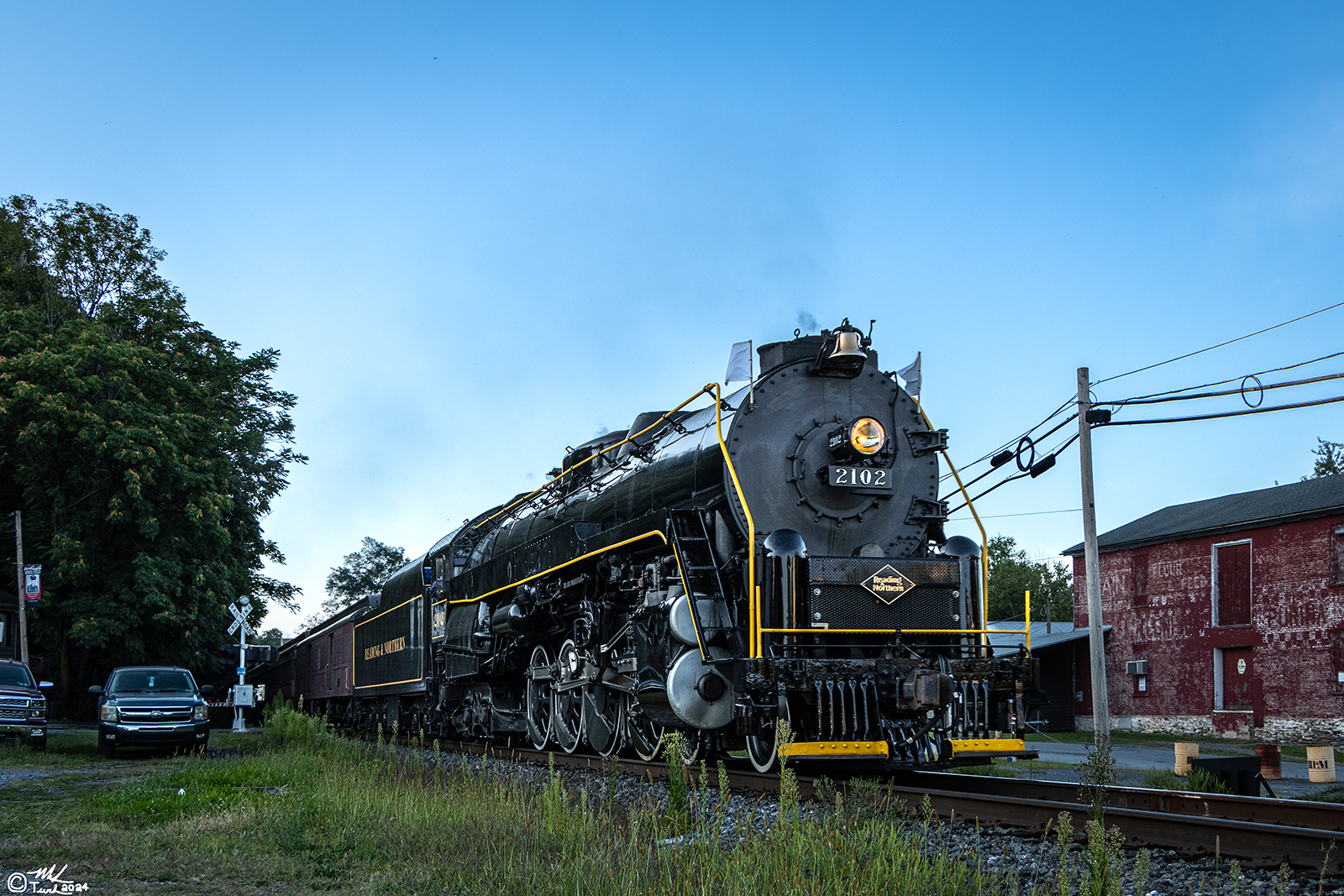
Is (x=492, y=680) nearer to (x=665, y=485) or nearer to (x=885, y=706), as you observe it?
(x=665, y=485)

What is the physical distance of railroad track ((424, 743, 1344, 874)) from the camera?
544 centimetres

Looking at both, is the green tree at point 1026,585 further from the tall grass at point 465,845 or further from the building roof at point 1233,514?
the tall grass at point 465,845

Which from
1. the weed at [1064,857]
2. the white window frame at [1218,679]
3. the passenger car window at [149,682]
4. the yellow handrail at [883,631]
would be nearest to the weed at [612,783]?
the yellow handrail at [883,631]

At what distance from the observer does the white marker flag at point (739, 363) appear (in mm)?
10500

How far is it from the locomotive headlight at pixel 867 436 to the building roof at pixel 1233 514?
20.3m

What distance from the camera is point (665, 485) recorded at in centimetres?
1118

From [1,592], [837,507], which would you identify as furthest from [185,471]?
[837,507]

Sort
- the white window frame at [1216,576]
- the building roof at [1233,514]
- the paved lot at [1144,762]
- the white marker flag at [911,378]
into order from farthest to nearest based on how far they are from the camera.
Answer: the white window frame at [1216,576], the building roof at [1233,514], the paved lot at [1144,762], the white marker flag at [911,378]

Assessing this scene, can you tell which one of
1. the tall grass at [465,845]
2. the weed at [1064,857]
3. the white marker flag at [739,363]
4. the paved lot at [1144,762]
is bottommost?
the paved lot at [1144,762]

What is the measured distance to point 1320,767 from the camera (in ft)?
43.0

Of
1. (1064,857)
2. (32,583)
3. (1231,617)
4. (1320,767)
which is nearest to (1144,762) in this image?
(1320,767)

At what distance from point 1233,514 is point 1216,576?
1.86m

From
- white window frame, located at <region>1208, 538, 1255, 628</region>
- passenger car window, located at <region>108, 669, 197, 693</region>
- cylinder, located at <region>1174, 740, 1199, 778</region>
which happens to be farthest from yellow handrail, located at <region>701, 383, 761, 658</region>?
white window frame, located at <region>1208, 538, 1255, 628</region>

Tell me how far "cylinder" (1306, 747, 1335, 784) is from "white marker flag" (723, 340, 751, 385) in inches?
335
